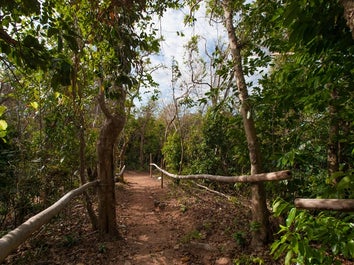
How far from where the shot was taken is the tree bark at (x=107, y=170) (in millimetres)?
4180

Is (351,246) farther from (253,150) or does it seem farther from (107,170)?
(107,170)

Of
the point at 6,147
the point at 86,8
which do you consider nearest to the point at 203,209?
the point at 6,147

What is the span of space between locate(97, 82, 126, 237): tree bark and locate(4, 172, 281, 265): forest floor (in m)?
0.26

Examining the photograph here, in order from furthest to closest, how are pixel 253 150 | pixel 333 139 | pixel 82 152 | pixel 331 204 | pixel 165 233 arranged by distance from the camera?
pixel 165 233
pixel 82 152
pixel 253 150
pixel 333 139
pixel 331 204

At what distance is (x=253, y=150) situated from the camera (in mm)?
3637

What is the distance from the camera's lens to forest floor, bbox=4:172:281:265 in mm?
3480

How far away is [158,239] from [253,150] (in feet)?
7.70

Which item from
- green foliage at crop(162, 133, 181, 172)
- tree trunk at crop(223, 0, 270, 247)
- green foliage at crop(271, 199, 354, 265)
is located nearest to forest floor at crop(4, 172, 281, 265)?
tree trunk at crop(223, 0, 270, 247)

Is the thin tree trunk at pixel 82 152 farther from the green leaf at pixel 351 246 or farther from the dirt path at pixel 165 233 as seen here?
the green leaf at pixel 351 246

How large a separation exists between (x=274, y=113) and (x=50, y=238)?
4.08 m

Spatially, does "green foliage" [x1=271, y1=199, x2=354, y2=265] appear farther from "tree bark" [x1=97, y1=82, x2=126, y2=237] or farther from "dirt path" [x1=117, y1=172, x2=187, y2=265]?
"tree bark" [x1=97, y1=82, x2=126, y2=237]

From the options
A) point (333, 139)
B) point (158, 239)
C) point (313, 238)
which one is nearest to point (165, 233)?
point (158, 239)

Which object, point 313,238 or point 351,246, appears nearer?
point 351,246

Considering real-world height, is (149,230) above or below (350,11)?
below
